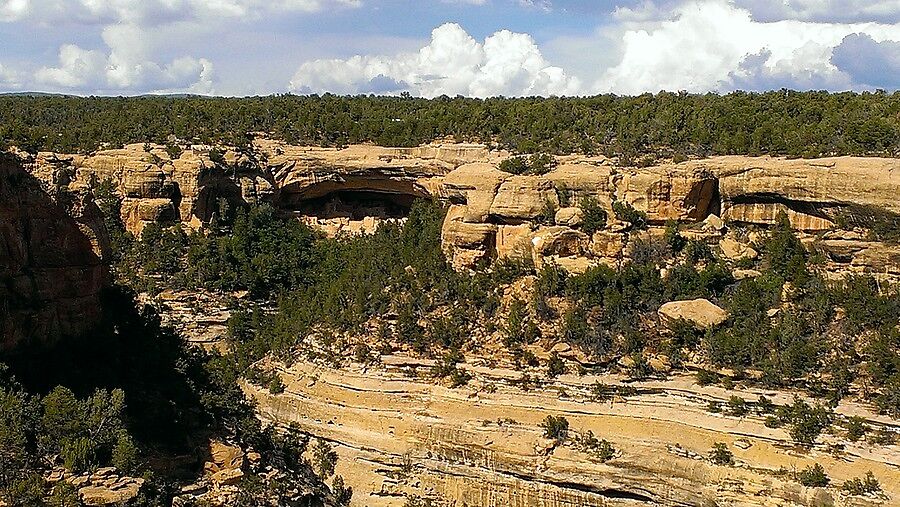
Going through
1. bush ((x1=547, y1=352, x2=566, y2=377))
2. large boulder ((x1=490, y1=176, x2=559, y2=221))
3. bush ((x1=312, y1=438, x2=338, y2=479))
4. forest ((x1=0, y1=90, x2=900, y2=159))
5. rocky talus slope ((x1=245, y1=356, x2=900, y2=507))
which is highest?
forest ((x1=0, y1=90, x2=900, y2=159))

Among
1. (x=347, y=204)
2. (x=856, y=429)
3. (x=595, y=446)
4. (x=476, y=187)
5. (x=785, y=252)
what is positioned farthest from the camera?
(x=347, y=204)

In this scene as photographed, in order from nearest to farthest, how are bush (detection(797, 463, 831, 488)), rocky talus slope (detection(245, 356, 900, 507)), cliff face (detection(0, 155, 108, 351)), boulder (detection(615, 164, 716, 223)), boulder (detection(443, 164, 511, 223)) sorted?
cliff face (detection(0, 155, 108, 351)) < bush (detection(797, 463, 831, 488)) < rocky talus slope (detection(245, 356, 900, 507)) < boulder (detection(615, 164, 716, 223)) < boulder (detection(443, 164, 511, 223))

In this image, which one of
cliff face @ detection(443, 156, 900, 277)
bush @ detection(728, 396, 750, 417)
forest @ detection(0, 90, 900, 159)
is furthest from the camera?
forest @ detection(0, 90, 900, 159)

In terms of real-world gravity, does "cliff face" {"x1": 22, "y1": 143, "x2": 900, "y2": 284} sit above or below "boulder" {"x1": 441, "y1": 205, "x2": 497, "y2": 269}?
above

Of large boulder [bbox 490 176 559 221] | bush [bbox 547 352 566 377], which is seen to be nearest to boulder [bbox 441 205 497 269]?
large boulder [bbox 490 176 559 221]

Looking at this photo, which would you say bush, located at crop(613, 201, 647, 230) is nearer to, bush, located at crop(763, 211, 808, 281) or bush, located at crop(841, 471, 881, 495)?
bush, located at crop(763, 211, 808, 281)

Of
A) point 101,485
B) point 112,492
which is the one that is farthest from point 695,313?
point 101,485

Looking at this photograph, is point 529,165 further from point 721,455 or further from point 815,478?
point 815,478
